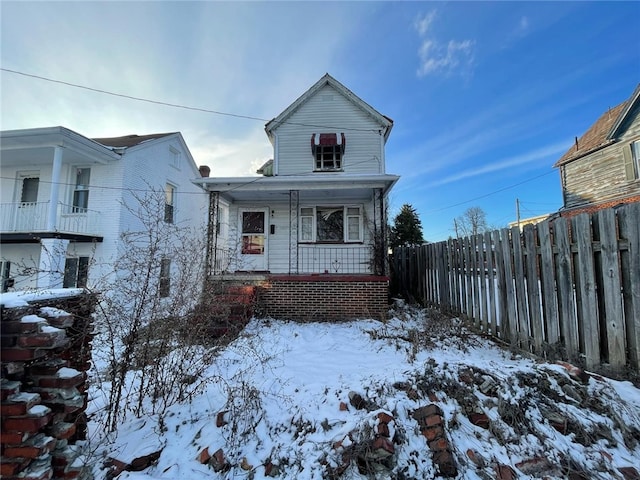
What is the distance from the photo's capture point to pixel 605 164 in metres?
13.7

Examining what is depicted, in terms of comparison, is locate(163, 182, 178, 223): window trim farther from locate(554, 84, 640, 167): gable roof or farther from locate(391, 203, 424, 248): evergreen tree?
locate(554, 84, 640, 167): gable roof

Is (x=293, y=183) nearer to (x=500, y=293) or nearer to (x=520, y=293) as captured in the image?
(x=500, y=293)

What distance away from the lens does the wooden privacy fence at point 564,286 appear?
9.51 feet

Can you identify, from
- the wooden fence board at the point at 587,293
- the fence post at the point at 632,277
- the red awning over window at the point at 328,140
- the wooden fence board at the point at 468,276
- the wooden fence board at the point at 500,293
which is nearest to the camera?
the fence post at the point at 632,277

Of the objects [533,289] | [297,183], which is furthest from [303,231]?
[533,289]

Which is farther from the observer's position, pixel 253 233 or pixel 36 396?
pixel 253 233

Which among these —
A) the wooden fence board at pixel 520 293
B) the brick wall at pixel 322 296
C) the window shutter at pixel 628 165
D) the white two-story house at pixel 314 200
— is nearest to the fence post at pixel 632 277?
the wooden fence board at pixel 520 293

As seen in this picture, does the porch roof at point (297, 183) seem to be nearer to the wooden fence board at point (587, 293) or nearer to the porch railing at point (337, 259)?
the porch railing at point (337, 259)

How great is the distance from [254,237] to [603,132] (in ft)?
61.1

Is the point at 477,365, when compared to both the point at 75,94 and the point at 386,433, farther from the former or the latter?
the point at 75,94

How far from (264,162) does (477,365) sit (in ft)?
41.9

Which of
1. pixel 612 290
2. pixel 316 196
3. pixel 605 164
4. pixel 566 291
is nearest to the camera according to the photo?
pixel 612 290

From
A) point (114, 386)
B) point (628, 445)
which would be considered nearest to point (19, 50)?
point (114, 386)

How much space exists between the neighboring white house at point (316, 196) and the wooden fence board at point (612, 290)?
521 centimetres
